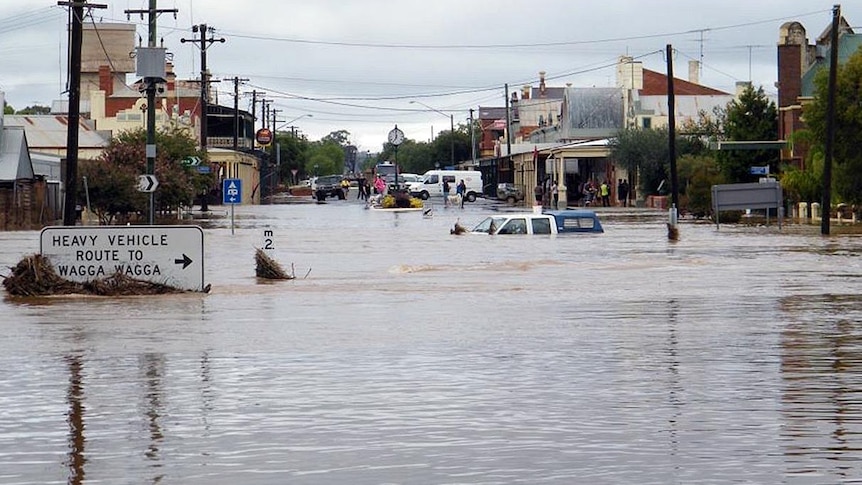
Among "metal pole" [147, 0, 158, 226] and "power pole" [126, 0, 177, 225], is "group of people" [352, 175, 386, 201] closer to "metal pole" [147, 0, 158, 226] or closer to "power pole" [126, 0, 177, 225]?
"power pole" [126, 0, 177, 225]

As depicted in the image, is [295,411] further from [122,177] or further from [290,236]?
[122,177]

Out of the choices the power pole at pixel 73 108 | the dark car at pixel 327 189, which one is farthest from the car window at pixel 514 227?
the dark car at pixel 327 189

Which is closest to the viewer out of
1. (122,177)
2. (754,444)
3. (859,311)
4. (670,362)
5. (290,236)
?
(754,444)

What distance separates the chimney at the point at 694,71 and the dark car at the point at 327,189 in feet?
115

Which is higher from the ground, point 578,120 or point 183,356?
point 578,120

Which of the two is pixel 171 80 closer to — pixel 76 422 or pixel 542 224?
pixel 542 224

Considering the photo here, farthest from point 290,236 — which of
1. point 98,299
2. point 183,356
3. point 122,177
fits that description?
point 183,356

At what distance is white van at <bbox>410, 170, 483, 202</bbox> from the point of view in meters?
113

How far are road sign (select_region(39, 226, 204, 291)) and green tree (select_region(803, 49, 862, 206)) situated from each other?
36615 millimetres

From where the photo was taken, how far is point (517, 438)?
11.6 meters

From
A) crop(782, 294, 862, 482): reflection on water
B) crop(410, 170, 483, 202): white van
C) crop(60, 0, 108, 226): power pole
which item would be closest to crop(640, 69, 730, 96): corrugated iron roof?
crop(410, 170, 483, 202): white van

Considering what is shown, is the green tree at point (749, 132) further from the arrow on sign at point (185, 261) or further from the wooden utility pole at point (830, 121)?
the arrow on sign at point (185, 261)

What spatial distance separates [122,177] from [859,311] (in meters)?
42.1

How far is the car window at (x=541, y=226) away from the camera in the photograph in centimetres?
4953
